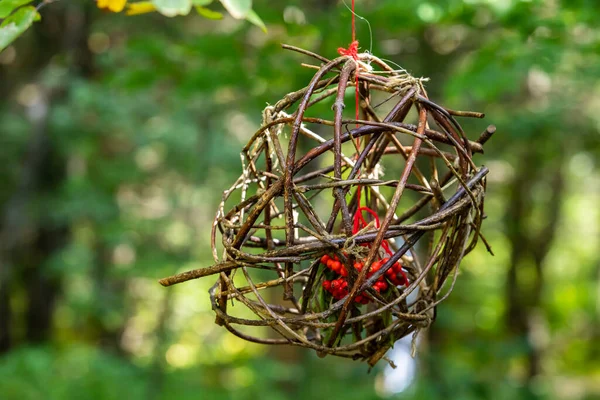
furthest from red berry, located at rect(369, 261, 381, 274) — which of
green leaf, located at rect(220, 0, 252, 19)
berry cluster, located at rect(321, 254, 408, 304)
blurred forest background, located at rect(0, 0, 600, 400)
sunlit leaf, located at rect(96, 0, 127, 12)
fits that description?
blurred forest background, located at rect(0, 0, 600, 400)

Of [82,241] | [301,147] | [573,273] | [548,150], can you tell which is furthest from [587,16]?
[573,273]

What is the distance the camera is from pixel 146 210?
8.79 metres

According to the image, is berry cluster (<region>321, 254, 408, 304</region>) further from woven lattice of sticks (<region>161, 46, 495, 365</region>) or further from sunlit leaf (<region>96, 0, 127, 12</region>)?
sunlit leaf (<region>96, 0, 127, 12</region>)

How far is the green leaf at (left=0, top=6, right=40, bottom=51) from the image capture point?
1.12m

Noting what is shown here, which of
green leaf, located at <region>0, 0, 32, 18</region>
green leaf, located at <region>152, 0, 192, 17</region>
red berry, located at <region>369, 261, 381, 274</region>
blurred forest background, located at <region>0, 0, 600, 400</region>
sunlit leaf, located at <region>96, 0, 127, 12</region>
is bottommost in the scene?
blurred forest background, located at <region>0, 0, 600, 400</region>

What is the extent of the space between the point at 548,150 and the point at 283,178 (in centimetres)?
546

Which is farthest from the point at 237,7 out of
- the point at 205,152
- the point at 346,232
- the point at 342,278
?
the point at 205,152

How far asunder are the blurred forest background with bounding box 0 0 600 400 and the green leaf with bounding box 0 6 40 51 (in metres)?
1.56

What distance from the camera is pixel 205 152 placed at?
5836 millimetres

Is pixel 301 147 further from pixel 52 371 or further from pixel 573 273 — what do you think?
pixel 573 273

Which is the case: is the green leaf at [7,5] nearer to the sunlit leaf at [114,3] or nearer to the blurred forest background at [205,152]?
the sunlit leaf at [114,3]

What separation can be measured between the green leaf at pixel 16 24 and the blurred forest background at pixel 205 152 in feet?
5.13

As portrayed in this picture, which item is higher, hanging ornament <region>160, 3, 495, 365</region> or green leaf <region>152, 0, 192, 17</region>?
green leaf <region>152, 0, 192, 17</region>

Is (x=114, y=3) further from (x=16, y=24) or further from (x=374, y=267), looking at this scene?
(x=374, y=267)
